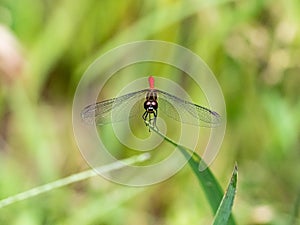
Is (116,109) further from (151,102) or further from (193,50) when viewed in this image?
(193,50)

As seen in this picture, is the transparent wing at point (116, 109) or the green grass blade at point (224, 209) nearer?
the green grass blade at point (224, 209)

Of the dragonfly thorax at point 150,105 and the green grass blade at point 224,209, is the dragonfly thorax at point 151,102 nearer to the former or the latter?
the dragonfly thorax at point 150,105

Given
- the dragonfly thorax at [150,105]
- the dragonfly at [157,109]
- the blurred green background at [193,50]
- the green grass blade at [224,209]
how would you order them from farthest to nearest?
1. the blurred green background at [193,50]
2. the dragonfly at [157,109]
3. the dragonfly thorax at [150,105]
4. the green grass blade at [224,209]

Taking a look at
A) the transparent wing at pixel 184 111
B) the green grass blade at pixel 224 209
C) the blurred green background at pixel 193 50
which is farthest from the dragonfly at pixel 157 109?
the blurred green background at pixel 193 50

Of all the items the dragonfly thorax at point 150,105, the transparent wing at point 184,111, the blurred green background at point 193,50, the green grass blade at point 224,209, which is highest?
the blurred green background at point 193,50

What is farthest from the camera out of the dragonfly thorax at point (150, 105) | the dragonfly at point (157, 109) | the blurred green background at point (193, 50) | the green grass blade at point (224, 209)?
the blurred green background at point (193, 50)

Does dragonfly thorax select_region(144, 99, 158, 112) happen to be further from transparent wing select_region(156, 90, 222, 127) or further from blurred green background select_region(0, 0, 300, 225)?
blurred green background select_region(0, 0, 300, 225)
